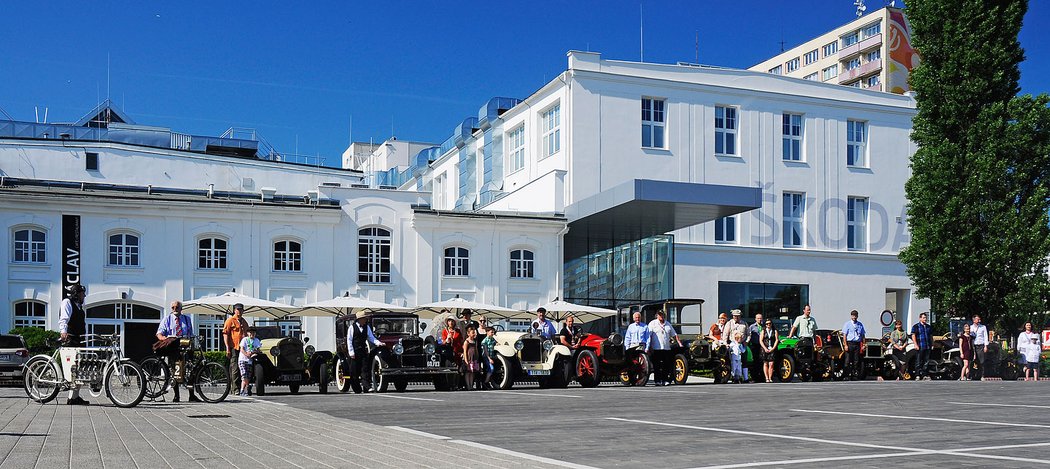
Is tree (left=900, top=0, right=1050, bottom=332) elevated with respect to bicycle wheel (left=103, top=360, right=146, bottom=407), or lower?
elevated

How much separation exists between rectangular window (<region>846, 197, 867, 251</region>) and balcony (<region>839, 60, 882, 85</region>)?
165 ft

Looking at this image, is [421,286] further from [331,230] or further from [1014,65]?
[1014,65]

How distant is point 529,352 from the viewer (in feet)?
76.6

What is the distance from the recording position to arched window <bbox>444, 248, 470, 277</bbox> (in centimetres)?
3806

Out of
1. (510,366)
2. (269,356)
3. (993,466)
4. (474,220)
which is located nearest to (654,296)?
(474,220)

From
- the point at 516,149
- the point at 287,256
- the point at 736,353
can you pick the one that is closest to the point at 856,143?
the point at 516,149

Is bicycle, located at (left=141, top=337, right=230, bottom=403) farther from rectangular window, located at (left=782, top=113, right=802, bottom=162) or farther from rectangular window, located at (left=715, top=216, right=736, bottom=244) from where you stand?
rectangular window, located at (left=782, top=113, right=802, bottom=162)

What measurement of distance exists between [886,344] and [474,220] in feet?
49.8

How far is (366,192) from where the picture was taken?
1459 inches

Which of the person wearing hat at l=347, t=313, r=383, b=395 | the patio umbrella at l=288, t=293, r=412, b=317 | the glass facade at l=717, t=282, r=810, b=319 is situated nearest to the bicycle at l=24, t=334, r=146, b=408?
the person wearing hat at l=347, t=313, r=383, b=395

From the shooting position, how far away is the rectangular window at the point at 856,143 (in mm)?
51125

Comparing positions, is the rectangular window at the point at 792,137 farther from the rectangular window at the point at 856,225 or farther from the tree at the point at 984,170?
the tree at the point at 984,170

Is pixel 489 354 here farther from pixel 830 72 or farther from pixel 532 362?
pixel 830 72

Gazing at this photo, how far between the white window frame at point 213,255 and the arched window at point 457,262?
759cm
